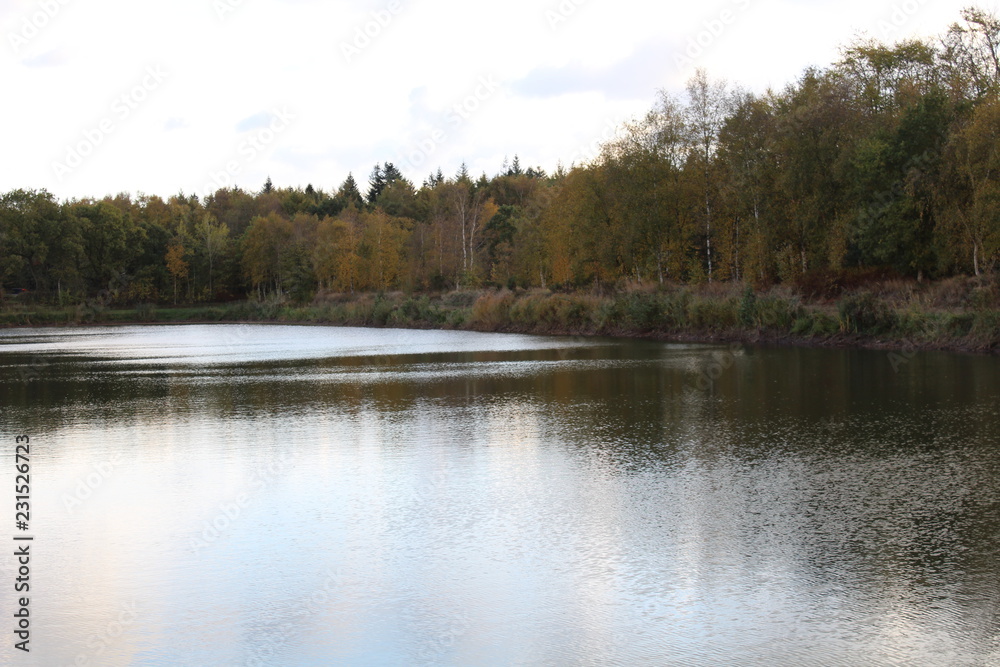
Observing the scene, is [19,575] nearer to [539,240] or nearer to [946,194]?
[946,194]

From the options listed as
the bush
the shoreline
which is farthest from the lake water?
the bush

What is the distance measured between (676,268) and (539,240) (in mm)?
18389

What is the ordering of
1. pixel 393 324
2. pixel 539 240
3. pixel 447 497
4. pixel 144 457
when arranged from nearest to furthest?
pixel 447 497, pixel 144 457, pixel 393 324, pixel 539 240

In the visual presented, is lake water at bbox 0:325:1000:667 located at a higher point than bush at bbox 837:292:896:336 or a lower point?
lower

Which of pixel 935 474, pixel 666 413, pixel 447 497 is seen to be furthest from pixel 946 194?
pixel 447 497

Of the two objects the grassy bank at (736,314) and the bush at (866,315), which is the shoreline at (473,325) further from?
the bush at (866,315)

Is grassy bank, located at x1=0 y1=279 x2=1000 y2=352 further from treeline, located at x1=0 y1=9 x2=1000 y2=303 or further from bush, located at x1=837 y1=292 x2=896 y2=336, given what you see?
treeline, located at x1=0 y1=9 x2=1000 y2=303

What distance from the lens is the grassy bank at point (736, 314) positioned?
1072 inches

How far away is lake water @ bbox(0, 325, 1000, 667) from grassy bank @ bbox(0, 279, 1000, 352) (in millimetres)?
10236

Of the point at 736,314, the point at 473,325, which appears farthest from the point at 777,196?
the point at 473,325

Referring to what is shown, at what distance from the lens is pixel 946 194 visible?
3228cm

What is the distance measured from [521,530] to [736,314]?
89.8 ft

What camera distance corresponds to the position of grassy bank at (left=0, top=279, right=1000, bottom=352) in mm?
27219

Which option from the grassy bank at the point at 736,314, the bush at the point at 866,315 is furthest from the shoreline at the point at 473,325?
the bush at the point at 866,315
